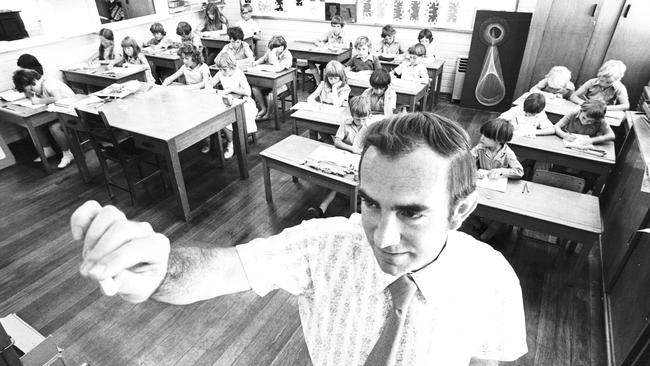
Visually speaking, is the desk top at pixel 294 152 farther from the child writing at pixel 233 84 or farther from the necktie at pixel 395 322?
the necktie at pixel 395 322

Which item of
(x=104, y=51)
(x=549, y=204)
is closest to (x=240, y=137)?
(x=549, y=204)

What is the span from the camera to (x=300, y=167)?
2990 millimetres

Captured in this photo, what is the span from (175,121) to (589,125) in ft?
12.4

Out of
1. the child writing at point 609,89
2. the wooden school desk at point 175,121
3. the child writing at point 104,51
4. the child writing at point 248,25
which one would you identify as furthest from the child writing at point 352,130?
the child writing at point 248,25

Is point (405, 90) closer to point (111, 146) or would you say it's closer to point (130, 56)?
point (111, 146)

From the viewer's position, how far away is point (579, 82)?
501 centimetres

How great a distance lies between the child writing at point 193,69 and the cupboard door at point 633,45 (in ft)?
17.2

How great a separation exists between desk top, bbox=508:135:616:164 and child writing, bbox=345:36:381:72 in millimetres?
2673

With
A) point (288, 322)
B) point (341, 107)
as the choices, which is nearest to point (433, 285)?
point (288, 322)

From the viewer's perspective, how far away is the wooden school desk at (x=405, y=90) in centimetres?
443

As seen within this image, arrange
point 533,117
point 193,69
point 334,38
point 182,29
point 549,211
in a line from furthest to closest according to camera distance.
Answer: point 334,38, point 182,29, point 193,69, point 533,117, point 549,211

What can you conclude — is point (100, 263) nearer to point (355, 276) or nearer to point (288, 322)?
point (355, 276)

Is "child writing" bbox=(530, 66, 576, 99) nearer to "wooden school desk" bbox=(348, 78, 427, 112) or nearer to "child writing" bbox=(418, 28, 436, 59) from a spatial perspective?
"wooden school desk" bbox=(348, 78, 427, 112)

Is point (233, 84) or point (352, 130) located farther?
point (233, 84)
